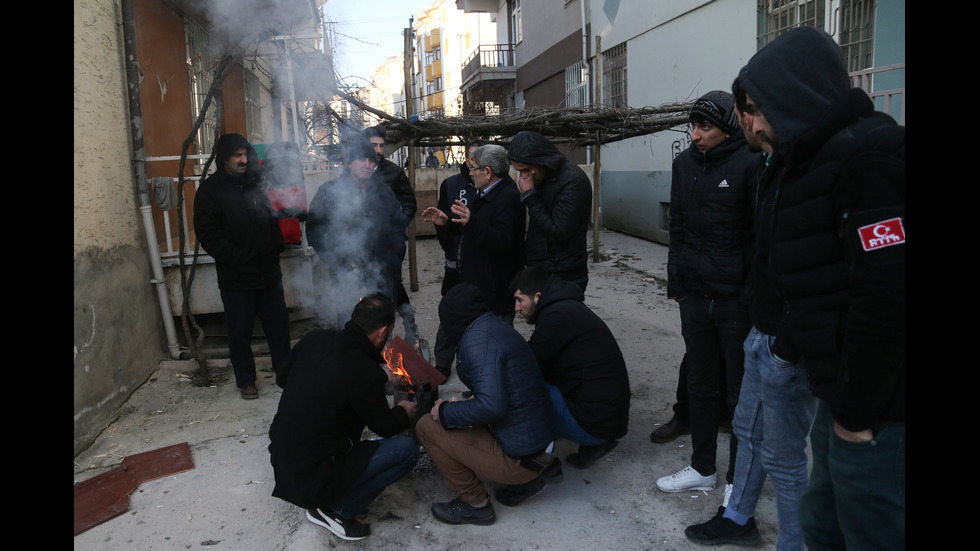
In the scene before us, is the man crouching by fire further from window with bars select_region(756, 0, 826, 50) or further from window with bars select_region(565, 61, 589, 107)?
window with bars select_region(565, 61, 589, 107)

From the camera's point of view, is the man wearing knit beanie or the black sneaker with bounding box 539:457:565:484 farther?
the black sneaker with bounding box 539:457:565:484

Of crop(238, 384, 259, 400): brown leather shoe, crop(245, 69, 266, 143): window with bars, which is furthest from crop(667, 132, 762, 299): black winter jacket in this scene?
crop(245, 69, 266, 143): window with bars

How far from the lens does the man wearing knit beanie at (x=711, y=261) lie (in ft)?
9.55

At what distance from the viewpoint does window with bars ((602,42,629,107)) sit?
1308cm

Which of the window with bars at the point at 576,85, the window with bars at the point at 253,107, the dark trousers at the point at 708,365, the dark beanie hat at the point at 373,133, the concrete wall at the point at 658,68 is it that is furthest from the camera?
the window with bars at the point at 576,85

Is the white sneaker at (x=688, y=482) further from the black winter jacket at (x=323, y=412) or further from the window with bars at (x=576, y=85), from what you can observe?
the window with bars at (x=576, y=85)

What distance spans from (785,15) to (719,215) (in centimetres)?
636

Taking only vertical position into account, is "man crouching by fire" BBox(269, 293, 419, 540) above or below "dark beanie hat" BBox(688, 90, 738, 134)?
below

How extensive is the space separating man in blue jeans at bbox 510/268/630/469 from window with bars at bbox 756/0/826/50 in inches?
212

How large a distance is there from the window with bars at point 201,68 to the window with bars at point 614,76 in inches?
318

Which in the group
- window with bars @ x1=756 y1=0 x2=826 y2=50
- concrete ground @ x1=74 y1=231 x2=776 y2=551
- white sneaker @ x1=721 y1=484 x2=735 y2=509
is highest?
window with bars @ x1=756 y1=0 x2=826 y2=50

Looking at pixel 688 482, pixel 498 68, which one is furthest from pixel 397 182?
pixel 498 68

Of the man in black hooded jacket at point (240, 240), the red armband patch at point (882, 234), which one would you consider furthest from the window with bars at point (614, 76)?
the red armband patch at point (882, 234)
